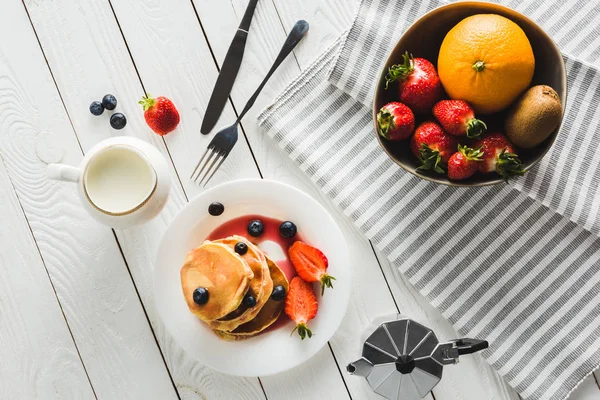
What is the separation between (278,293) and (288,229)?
13cm

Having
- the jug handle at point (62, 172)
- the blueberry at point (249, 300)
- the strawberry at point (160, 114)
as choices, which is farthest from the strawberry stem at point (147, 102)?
the blueberry at point (249, 300)

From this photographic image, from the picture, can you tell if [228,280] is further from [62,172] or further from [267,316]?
[62,172]

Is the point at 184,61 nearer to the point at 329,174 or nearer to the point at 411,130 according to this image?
the point at 329,174

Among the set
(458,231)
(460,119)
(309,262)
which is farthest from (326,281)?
(460,119)

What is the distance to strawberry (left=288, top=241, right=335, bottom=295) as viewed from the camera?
1229mm

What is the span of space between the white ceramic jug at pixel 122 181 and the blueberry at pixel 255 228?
7.1 inches

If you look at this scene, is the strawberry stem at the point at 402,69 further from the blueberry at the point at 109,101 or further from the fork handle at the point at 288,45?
the blueberry at the point at 109,101

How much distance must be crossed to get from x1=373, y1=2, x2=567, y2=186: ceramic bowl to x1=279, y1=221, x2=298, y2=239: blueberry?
27 cm

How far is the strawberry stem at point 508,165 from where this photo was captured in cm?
102

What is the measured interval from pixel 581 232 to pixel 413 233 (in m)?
0.33

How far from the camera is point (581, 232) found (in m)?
1.24

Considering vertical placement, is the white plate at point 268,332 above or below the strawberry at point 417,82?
below

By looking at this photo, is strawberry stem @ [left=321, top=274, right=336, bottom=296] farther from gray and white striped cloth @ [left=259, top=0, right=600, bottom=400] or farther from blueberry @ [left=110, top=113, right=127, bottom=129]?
blueberry @ [left=110, top=113, right=127, bottom=129]

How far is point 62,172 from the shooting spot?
1113 mm
